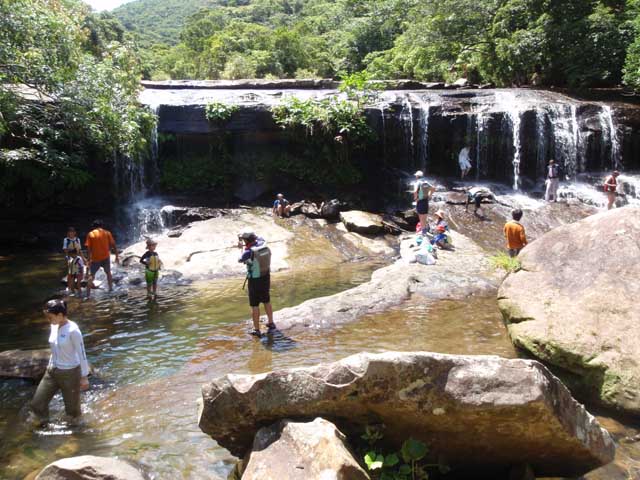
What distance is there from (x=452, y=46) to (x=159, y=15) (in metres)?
84.5

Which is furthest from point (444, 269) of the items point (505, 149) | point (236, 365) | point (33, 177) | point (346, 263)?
point (33, 177)

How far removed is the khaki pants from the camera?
5.84 meters

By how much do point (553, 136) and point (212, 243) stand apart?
12.5 metres

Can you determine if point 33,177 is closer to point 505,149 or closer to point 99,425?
point 99,425

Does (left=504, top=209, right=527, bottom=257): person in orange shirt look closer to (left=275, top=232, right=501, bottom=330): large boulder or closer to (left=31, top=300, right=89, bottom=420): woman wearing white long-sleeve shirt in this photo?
(left=275, top=232, right=501, bottom=330): large boulder

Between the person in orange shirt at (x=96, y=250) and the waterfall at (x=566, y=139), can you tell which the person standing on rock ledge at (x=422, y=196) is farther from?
the waterfall at (x=566, y=139)

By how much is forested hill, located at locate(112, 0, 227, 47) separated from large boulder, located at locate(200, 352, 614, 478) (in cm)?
8429

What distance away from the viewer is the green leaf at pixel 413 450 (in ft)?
13.1

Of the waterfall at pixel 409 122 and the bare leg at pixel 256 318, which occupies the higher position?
the waterfall at pixel 409 122

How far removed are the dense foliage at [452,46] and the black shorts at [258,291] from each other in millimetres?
17613

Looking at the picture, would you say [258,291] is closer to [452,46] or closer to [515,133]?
[515,133]

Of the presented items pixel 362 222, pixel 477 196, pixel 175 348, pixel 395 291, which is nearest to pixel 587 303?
pixel 395 291

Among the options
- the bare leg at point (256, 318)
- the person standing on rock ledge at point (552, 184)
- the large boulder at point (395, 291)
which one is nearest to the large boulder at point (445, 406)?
the bare leg at point (256, 318)

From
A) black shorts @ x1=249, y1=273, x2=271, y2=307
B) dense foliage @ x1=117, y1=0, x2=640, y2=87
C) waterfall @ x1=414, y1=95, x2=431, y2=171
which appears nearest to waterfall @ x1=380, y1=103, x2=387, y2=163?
waterfall @ x1=414, y1=95, x2=431, y2=171
